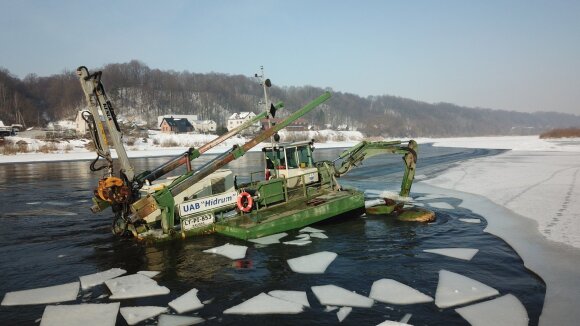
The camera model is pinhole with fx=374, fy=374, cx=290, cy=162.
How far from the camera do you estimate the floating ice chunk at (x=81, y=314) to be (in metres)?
6.29

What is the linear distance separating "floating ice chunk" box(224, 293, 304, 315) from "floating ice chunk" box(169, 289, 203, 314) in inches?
25.7

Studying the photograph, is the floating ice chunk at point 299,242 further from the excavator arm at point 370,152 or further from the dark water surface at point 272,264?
the excavator arm at point 370,152

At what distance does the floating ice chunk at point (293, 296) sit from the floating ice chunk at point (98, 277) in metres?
3.85

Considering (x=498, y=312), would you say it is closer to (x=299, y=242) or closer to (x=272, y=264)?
(x=272, y=264)

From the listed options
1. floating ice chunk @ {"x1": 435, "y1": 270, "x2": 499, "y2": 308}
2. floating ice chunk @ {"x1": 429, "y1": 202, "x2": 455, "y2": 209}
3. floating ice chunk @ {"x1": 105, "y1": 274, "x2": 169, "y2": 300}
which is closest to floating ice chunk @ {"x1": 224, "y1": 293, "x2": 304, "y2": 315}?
floating ice chunk @ {"x1": 105, "y1": 274, "x2": 169, "y2": 300}

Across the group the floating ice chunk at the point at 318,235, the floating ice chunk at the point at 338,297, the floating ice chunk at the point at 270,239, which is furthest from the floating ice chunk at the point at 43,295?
the floating ice chunk at the point at 318,235

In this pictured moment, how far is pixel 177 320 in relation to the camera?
20.6 feet

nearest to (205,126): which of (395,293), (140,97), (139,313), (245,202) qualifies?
(140,97)

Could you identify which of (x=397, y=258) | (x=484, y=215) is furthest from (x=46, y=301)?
(x=484, y=215)

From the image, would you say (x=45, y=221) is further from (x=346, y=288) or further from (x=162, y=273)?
(x=346, y=288)

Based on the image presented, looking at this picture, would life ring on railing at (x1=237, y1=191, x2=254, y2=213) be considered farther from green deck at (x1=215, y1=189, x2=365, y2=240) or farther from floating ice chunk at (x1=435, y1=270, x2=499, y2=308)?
floating ice chunk at (x1=435, y1=270, x2=499, y2=308)

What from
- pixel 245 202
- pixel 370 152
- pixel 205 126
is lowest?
pixel 245 202

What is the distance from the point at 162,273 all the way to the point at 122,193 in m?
3.10

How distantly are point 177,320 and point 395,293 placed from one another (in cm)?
399
